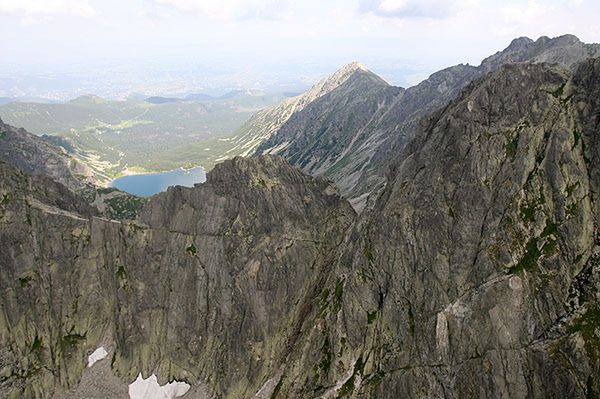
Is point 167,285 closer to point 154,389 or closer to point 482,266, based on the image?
point 154,389

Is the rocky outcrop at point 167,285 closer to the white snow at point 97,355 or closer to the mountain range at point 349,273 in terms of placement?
the mountain range at point 349,273

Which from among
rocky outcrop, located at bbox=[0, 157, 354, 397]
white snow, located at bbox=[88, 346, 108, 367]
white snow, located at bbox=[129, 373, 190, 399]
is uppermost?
rocky outcrop, located at bbox=[0, 157, 354, 397]

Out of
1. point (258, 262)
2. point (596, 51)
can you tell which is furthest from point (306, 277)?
point (596, 51)

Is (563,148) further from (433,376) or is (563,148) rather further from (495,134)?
(433,376)

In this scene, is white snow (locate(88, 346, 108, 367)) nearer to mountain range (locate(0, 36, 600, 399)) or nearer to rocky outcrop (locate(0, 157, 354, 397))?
mountain range (locate(0, 36, 600, 399))

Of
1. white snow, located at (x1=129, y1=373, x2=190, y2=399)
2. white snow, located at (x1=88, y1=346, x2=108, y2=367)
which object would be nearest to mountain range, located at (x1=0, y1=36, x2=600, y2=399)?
white snow, located at (x1=88, y1=346, x2=108, y2=367)

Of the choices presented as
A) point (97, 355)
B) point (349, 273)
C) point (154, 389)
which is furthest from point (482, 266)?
point (97, 355)

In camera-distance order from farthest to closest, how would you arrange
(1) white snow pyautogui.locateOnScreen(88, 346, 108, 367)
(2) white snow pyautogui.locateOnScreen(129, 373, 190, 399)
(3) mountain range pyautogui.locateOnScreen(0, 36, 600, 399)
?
(1) white snow pyautogui.locateOnScreen(88, 346, 108, 367)
(2) white snow pyautogui.locateOnScreen(129, 373, 190, 399)
(3) mountain range pyautogui.locateOnScreen(0, 36, 600, 399)
